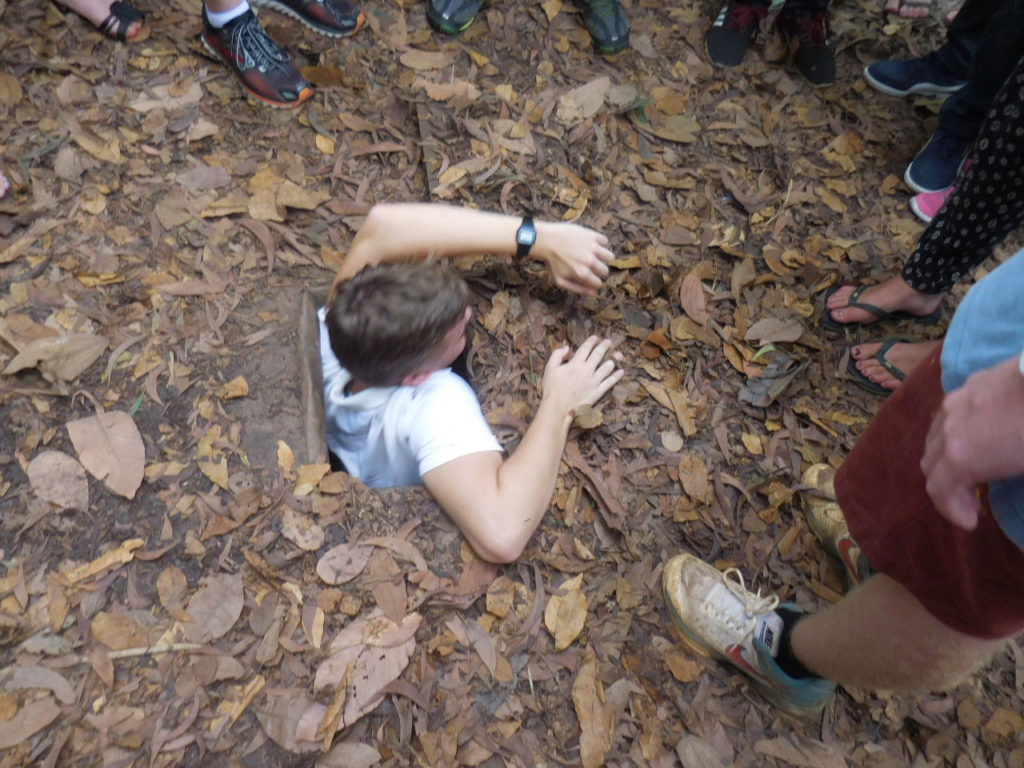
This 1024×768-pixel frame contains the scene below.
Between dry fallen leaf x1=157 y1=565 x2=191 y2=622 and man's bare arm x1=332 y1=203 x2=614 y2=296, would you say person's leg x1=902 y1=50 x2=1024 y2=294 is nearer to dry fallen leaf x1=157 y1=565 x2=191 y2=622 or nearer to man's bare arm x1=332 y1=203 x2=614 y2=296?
man's bare arm x1=332 y1=203 x2=614 y2=296

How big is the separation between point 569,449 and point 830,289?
1.55 metres

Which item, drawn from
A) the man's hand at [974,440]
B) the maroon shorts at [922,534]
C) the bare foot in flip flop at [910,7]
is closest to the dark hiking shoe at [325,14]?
the bare foot in flip flop at [910,7]

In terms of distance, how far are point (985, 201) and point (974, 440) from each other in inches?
64.4

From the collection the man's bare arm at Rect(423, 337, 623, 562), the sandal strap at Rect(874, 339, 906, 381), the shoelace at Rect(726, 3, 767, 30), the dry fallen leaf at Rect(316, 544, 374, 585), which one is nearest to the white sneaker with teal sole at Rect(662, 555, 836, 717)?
the man's bare arm at Rect(423, 337, 623, 562)

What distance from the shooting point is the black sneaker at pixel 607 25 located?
3.81 m

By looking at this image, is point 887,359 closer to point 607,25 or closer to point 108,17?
point 607,25

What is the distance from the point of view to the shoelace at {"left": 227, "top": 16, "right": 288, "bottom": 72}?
3.27m

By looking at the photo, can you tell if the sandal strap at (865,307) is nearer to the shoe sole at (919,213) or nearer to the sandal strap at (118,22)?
the shoe sole at (919,213)

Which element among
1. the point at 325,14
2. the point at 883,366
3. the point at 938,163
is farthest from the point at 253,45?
the point at 938,163

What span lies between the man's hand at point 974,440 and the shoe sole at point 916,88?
143 inches

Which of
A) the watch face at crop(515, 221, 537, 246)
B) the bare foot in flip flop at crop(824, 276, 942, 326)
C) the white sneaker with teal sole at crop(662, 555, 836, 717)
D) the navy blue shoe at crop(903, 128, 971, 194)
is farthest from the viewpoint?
the navy blue shoe at crop(903, 128, 971, 194)

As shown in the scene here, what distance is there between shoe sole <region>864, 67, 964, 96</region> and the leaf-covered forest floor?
3.2 inches

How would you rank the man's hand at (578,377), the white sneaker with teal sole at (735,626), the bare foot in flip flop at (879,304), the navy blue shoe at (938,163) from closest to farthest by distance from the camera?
1. the white sneaker with teal sole at (735,626)
2. the man's hand at (578,377)
3. the bare foot in flip flop at (879,304)
4. the navy blue shoe at (938,163)

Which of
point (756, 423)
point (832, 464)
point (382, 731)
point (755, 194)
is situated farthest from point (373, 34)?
point (382, 731)
